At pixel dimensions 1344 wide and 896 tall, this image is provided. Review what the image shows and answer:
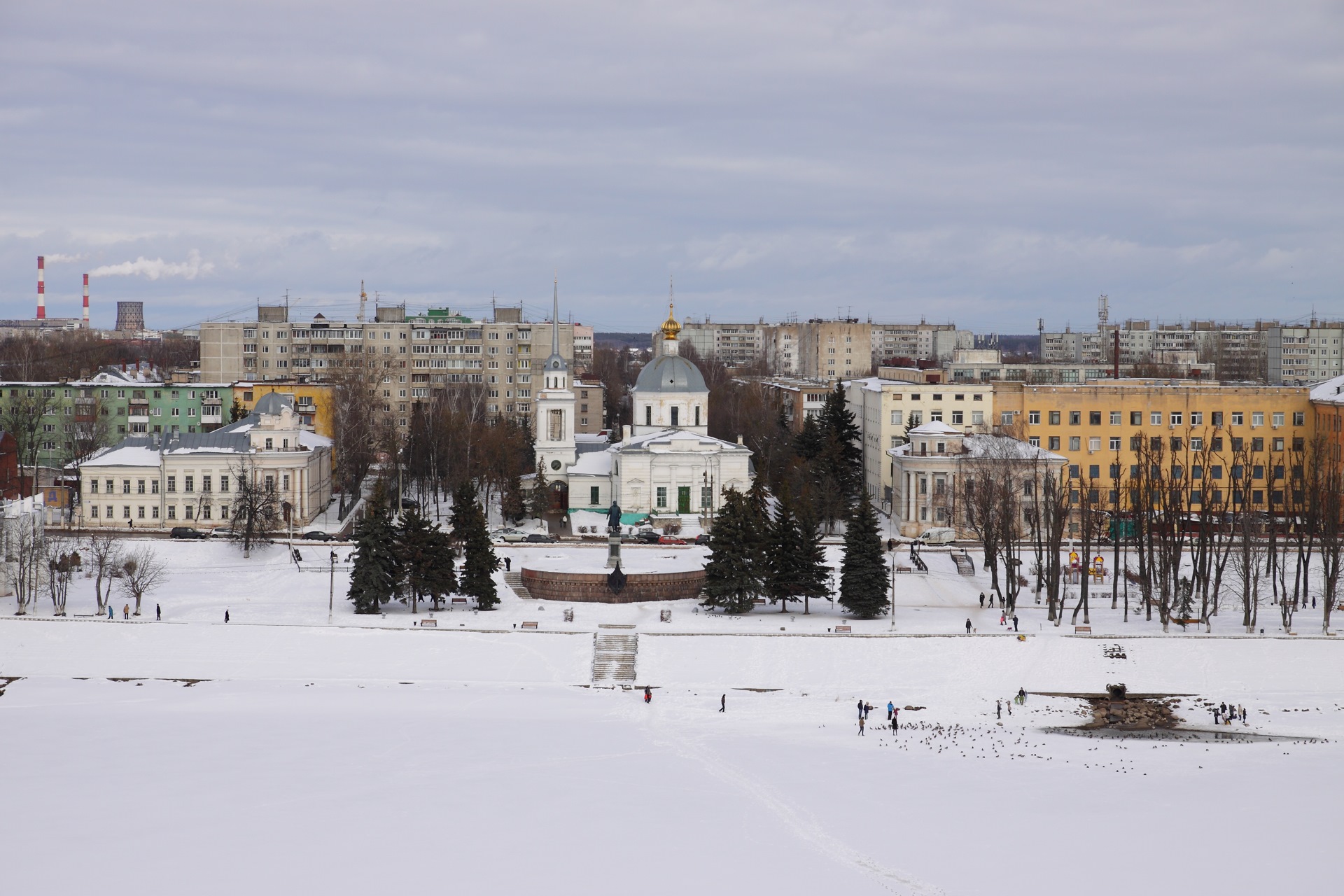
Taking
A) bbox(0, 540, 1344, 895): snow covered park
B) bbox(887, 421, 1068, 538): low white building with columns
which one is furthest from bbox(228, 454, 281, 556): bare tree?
bbox(887, 421, 1068, 538): low white building with columns

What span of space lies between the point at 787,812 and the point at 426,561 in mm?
25164

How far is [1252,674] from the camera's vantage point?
5406 centimetres

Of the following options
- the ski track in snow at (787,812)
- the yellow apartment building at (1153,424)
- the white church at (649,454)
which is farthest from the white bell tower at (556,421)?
the ski track in snow at (787,812)

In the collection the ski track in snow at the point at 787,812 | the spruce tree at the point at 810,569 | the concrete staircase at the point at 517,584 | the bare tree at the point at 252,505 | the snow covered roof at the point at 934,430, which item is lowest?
the ski track in snow at the point at 787,812

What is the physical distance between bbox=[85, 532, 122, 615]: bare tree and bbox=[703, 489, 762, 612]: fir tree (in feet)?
74.7

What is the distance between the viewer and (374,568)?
60.2 meters

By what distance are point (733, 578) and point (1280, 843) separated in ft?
87.7

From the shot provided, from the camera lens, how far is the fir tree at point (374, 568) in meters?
60.2

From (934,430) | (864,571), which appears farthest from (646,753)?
(934,430)

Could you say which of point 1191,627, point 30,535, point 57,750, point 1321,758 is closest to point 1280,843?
point 1321,758

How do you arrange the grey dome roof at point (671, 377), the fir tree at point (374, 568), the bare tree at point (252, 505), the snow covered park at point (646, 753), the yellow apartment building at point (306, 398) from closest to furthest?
the snow covered park at point (646, 753), the fir tree at point (374, 568), the bare tree at point (252, 505), the grey dome roof at point (671, 377), the yellow apartment building at point (306, 398)

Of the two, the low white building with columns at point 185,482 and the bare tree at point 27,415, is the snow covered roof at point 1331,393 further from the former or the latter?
the bare tree at point 27,415

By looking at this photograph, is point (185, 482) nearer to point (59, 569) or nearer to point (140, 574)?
point (59, 569)

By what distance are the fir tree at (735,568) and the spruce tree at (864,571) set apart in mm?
3398
